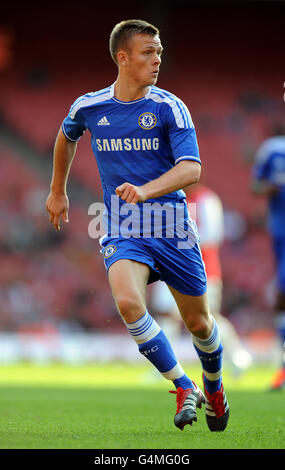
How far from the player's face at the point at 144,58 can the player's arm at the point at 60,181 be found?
627 mm

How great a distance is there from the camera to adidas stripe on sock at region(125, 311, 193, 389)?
15.1 feet

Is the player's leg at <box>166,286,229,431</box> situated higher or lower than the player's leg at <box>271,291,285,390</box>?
lower

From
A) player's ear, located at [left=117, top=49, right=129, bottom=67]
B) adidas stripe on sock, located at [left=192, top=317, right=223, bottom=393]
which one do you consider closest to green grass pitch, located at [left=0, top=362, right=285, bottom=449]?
adidas stripe on sock, located at [left=192, top=317, right=223, bottom=393]

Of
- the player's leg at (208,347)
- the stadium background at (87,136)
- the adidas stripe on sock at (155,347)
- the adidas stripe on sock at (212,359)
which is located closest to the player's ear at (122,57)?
the player's leg at (208,347)

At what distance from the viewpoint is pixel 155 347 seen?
4680 millimetres

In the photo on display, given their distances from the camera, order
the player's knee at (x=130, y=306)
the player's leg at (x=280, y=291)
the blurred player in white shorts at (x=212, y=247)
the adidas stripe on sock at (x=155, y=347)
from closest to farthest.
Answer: the player's knee at (x=130, y=306), the adidas stripe on sock at (x=155, y=347), the player's leg at (x=280, y=291), the blurred player in white shorts at (x=212, y=247)

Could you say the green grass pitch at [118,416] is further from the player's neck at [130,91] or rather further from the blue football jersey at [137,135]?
the player's neck at [130,91]

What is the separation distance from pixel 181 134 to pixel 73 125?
0.77 m

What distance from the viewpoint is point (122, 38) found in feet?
16.1

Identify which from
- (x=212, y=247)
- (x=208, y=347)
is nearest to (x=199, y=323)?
(x=208, y=347)

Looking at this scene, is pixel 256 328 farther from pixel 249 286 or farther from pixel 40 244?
pixel 40 244

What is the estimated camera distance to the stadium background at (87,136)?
17781 millimetres

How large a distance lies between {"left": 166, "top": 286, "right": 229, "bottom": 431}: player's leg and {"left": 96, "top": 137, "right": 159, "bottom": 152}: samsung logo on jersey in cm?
82

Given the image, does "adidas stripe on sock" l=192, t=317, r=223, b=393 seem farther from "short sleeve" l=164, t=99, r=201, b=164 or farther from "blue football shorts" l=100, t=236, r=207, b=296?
"short sleeve" l=164, t=99, r=201, b=164
